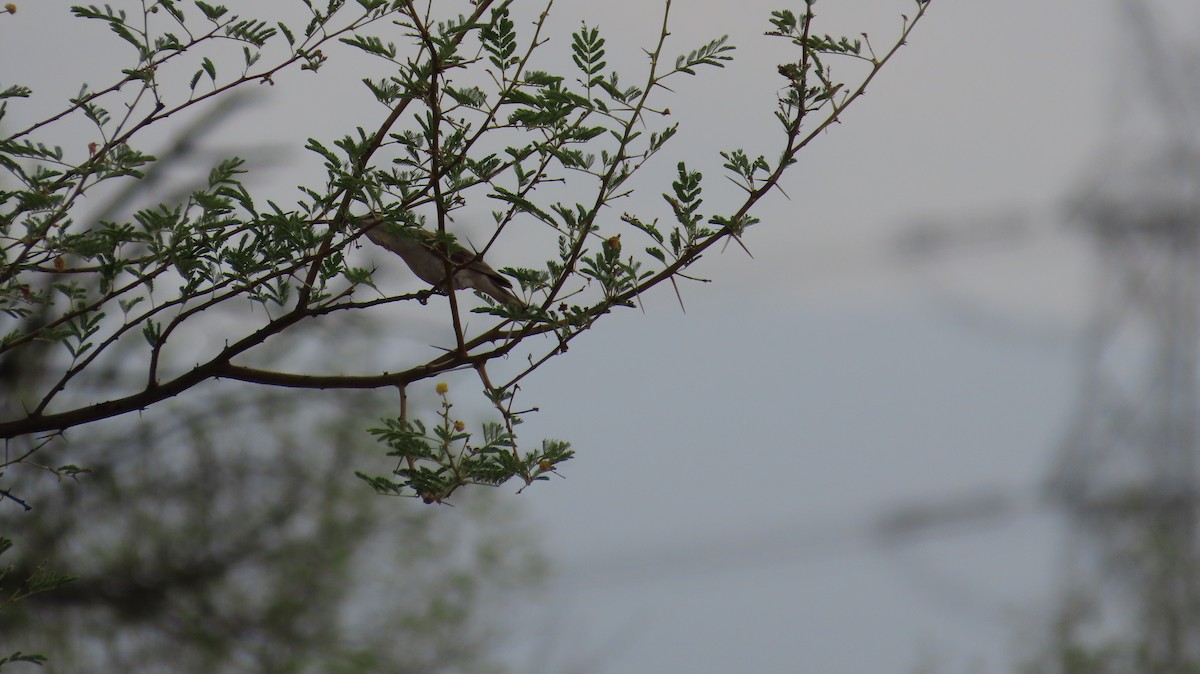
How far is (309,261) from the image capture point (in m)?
2.05

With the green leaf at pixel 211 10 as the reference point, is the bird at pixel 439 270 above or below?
below

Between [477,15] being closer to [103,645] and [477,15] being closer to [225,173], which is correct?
[225,173]

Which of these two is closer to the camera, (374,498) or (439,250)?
(439,250)

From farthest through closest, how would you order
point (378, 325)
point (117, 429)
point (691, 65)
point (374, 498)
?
point (374, 498) → point (117, 429) → point (378, 325) → point (691, 65)

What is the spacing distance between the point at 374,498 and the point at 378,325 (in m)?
5.26

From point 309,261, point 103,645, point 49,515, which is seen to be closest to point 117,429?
point 49,515

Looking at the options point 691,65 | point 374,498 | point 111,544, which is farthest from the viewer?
point 374,498

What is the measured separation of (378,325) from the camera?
4594 millimetres

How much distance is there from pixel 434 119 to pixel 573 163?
0.83ft

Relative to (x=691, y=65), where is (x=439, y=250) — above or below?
below

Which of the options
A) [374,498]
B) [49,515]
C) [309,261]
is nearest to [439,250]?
[309,261]

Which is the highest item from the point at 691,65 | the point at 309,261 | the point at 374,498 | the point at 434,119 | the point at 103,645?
the point at 374,498

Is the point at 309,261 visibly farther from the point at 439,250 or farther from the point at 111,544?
the point at 111,544

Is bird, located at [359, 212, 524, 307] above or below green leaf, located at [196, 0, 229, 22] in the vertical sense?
below
